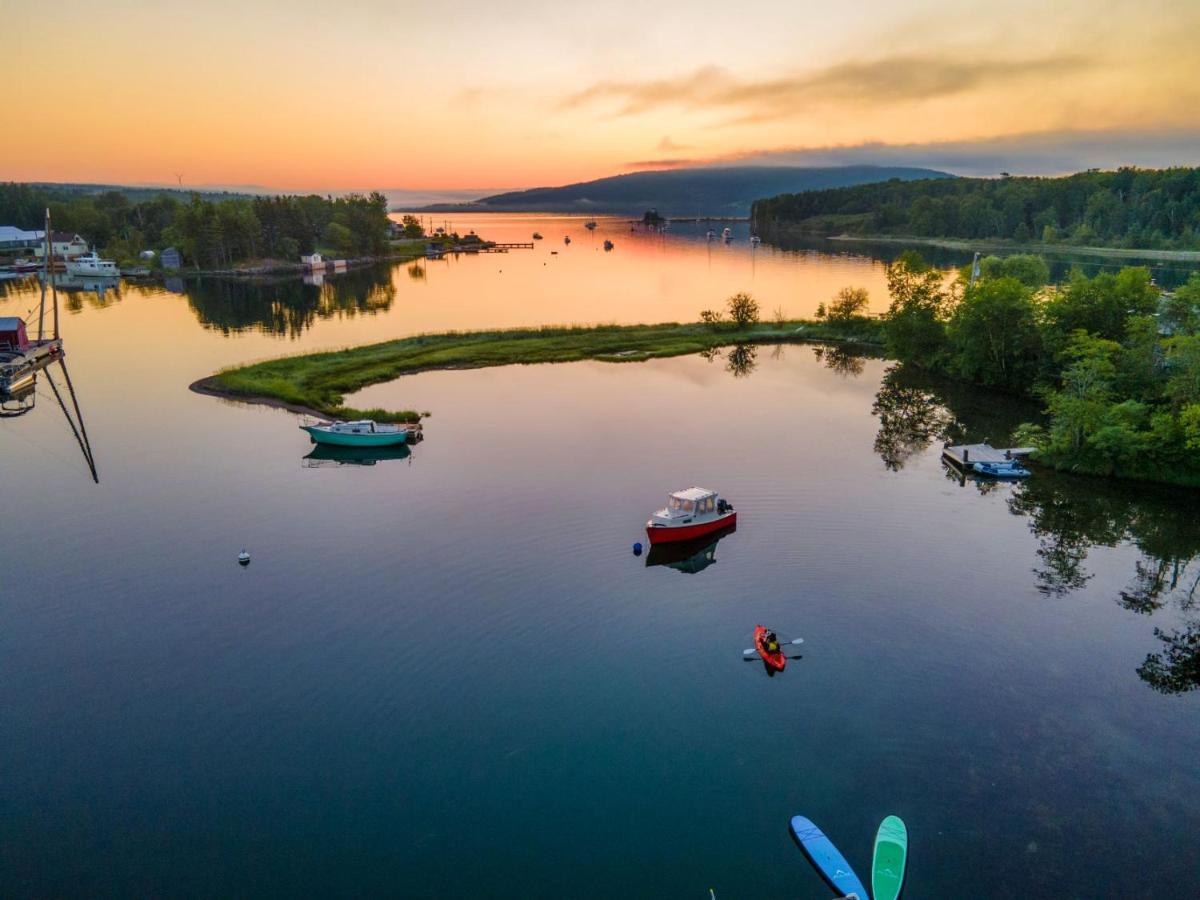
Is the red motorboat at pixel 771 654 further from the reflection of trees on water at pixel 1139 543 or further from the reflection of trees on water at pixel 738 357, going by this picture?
the reflection of trees on water at pixel 738 357

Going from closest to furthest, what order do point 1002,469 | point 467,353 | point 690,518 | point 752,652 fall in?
1. point 752,652
2. point 690,518
3. point 1002,469
4. point 467,353

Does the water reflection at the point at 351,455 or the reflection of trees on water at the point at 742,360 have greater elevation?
the reflection of trees on water at the point at 742,360

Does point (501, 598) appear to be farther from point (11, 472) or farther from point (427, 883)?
point (11, 472)

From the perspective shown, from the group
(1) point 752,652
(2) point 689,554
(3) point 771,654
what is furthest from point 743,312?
(3) point 771,654

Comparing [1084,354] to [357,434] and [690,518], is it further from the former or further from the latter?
[357,434]

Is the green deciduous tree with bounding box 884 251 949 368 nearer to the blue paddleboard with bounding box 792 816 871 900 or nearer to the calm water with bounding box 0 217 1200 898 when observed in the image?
the calm water with bounding box 0 217 1200 898

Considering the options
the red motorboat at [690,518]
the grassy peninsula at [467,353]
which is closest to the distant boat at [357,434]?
the grassy peninsula at [467,353]
